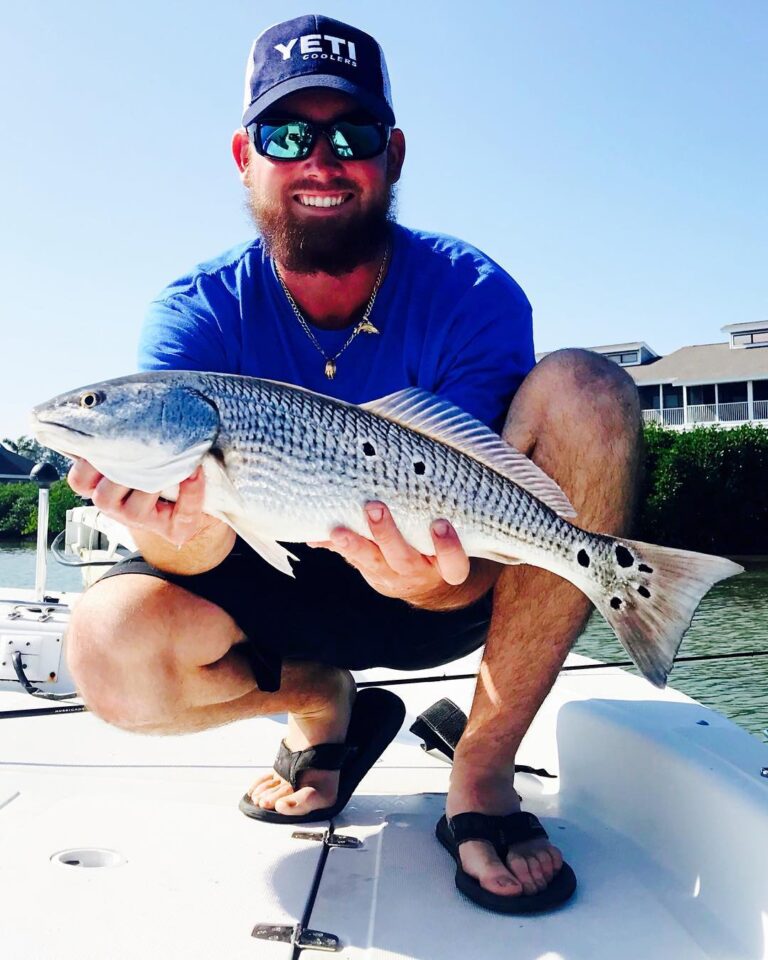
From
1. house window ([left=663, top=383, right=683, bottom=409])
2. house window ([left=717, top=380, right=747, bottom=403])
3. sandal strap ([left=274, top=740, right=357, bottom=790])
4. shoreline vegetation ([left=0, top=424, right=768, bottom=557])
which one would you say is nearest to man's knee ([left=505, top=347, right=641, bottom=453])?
sandal strap ([left=274, top=740, right=357, bottom=790])

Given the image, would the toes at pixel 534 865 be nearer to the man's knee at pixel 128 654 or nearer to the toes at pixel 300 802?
the toes at pixel 300 802

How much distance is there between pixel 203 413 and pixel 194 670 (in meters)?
0.98

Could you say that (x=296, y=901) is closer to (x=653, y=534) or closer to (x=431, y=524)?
(x=431, y=524)

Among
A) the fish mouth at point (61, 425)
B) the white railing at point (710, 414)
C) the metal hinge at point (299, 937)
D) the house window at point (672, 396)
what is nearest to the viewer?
the metal hinge at point (299, 937)

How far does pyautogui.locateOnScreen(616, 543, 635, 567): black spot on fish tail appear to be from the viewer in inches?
95.6

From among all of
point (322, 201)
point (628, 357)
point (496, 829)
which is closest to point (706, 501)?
Result: point (628, 357)

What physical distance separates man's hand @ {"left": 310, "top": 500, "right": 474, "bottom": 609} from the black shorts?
0.36m

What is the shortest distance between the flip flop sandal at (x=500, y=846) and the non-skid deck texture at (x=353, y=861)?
0.03 metres

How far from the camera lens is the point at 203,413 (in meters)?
2.36

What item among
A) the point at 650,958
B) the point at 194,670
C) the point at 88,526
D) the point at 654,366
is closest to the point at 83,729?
the point at 194,670

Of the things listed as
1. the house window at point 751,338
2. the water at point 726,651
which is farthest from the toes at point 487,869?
the house window at point 751,338

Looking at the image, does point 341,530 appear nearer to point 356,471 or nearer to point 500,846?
point 356,471

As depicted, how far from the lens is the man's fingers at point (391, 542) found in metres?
2.41

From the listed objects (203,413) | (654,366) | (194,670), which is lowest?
(194,670)
